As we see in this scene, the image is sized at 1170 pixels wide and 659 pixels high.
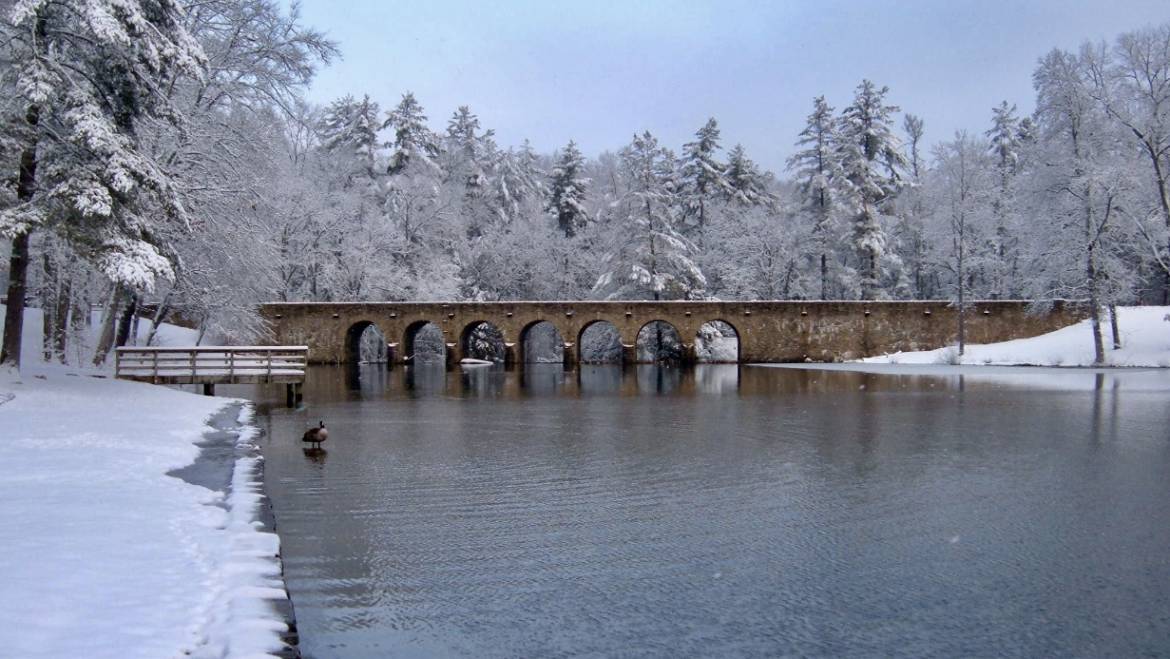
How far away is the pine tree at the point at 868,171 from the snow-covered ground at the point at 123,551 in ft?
132

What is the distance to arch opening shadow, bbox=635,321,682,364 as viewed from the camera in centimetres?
5074

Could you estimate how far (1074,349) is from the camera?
38656mm

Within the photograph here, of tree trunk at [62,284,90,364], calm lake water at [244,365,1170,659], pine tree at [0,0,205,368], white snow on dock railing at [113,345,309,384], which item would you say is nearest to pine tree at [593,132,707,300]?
tree trunk at [62,284,90,364]

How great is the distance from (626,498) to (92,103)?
419 inches

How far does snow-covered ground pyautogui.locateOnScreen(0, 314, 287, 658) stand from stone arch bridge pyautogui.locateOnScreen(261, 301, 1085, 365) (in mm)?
33024

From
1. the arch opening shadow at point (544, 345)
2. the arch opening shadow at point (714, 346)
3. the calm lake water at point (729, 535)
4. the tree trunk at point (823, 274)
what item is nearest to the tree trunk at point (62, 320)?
the calm lake water at point (729, 535)

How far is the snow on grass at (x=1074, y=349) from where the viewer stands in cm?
3594

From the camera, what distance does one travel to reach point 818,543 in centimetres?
877

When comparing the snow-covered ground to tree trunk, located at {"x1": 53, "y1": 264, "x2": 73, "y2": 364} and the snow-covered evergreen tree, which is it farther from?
the snow-covered evergreen tree

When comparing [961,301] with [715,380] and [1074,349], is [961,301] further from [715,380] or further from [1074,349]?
[715,380]

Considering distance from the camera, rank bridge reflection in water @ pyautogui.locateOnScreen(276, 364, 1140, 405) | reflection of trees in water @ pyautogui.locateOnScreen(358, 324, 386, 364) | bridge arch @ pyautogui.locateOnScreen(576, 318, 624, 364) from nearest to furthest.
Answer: bridge reflection in water @ pyautogui.locateOnScreen(276, 364, 1140, 405) < reflection of trees in water @ pyautogui.locateOnScreen(358, 324, 386, 364) < bridge arch @ pyautogui.locateOnScreen(576, 318, 624, 364)

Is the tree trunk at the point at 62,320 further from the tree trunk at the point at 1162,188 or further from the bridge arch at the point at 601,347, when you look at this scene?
the tree trunk at the point at 1162,188

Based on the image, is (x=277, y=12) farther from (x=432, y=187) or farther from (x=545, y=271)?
(x=545, y=271)

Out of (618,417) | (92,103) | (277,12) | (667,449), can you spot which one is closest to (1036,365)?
(618,417)
